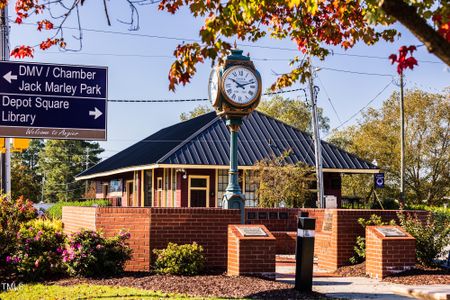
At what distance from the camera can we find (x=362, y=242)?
1502 centimetres

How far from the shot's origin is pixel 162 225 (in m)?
13.9

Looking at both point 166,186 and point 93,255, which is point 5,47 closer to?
point 93,255

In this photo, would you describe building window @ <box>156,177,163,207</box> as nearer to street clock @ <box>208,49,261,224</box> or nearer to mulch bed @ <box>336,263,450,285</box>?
street clock @ <box>208,49,261,224</box>

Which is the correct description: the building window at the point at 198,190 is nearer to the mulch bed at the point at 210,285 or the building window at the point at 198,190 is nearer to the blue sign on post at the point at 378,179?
the blue sign on post at the point at 378,179

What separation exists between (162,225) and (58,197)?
80.6 meters

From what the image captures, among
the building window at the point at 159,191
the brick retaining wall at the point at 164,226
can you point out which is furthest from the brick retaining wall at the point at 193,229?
the building window at the point at 159,191

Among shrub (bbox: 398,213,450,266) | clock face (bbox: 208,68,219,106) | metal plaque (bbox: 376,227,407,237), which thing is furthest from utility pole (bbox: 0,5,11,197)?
shrub (bbox: 398,213,450,266)

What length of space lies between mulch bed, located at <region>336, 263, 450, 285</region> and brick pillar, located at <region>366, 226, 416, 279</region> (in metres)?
0.15

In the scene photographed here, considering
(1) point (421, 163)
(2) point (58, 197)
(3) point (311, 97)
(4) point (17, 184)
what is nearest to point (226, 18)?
(3) point (311, 97)

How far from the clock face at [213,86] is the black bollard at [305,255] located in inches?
278

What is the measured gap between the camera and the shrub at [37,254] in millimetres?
13273

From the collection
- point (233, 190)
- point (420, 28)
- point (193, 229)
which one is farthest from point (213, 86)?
point (420, 28)

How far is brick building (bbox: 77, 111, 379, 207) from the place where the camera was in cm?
3284

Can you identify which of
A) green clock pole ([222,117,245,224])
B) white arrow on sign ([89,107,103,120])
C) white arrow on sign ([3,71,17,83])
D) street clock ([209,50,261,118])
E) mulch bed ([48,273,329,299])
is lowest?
mulch bed ([48,273,329,299])
